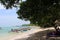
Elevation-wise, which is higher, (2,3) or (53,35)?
(2,3)

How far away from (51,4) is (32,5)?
1100mm

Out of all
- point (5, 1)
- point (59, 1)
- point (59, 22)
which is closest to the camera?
point (59, 1)

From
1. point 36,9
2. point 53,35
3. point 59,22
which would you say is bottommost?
point 59,22

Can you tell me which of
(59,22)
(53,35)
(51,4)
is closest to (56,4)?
(51,4)

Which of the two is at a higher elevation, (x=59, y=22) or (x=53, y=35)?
(x=53, y=35)

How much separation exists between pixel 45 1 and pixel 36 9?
107cm

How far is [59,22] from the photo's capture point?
2662 cm

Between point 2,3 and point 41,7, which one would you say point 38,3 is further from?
point 2,3

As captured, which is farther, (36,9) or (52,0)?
(36,9)

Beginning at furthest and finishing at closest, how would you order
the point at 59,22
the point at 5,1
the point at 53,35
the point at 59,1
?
the point at 59,22 → the point at 53,35 → the point at 5,1 → the point at 59,1

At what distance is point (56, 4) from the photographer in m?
10.5

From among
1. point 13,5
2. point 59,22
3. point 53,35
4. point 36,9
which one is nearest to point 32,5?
point 36,9

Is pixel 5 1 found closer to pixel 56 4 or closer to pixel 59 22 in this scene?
pixel 56 4

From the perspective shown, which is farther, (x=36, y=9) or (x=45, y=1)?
(x=36, y=9)
